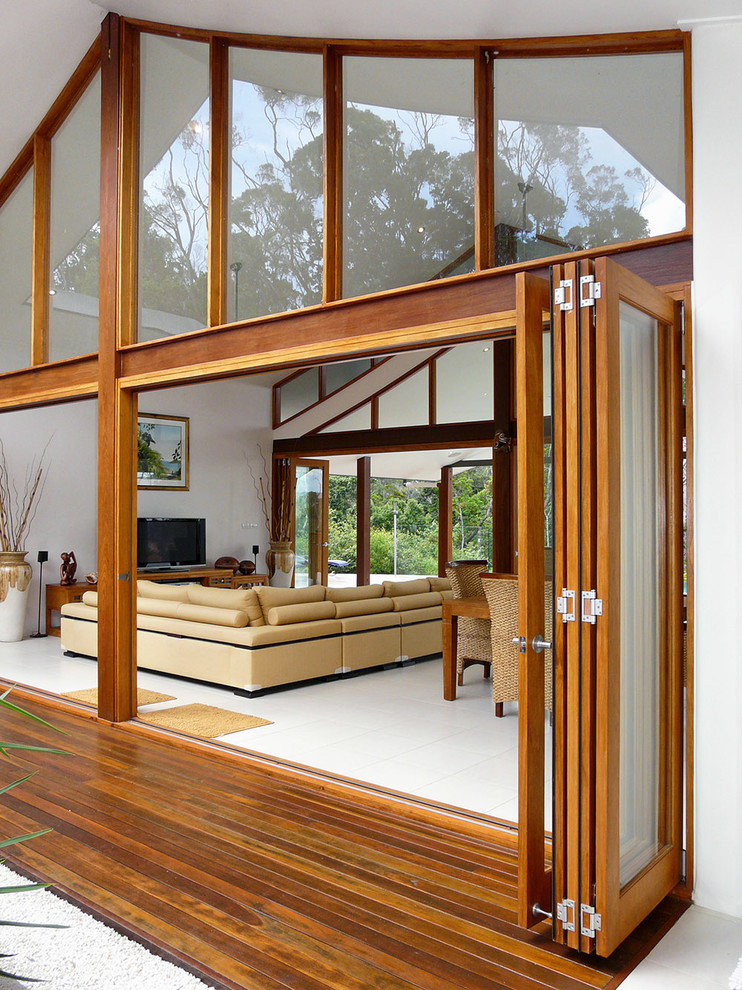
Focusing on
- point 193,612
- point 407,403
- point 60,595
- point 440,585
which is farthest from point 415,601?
point 60,595

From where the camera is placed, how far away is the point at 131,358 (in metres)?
5.11

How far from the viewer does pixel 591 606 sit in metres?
2.54

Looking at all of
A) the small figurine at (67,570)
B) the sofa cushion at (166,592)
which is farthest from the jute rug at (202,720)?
the small figurine at (67,570)

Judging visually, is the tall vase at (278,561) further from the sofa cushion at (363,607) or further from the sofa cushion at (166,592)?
the sofa cushion at (363,607)

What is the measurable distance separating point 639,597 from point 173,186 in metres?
3.75

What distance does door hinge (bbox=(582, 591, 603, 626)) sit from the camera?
8.27 feet

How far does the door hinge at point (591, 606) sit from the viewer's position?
2520mm

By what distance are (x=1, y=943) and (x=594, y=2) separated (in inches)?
155

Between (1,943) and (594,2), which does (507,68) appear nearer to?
(594,2)

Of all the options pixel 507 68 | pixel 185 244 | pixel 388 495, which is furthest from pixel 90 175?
pixel 388 495

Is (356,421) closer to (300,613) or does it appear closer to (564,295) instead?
(300,613)

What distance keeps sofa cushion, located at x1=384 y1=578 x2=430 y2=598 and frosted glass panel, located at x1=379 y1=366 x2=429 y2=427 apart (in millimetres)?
3236

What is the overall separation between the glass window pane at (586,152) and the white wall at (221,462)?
782 cm

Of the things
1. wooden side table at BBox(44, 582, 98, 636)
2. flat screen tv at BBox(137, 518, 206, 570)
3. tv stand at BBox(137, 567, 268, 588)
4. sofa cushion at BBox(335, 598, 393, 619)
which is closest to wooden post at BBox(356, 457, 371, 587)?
tv stand at BBox(137, 567, 268, 588)
